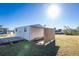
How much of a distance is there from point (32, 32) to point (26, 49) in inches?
24.3

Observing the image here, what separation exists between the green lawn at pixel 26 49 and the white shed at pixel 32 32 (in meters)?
0.25

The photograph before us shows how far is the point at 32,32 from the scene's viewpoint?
651 cm

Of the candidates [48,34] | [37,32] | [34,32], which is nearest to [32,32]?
[34,32]

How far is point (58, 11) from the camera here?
604cm

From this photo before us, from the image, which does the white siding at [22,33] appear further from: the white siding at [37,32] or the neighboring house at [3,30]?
the neighboring house at [3,30]

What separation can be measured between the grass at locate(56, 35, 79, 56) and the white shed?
0.26 metres

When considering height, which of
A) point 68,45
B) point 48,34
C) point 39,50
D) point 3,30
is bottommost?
point 39,50

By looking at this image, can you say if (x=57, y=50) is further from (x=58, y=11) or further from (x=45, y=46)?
(x=58, y=11)

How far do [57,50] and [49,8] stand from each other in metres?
1.24

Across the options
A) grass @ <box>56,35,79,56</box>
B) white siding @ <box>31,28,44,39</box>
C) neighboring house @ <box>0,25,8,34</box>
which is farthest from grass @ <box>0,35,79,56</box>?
neighboring house @ <box>0,25,8,34</box>

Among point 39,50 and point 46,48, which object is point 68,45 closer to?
point 46,48

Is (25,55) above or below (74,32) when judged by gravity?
below

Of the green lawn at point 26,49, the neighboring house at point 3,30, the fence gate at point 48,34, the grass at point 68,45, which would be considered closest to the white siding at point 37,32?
the fence gate at point 48,34

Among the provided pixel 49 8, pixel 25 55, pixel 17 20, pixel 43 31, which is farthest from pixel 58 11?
pixel 25 55
